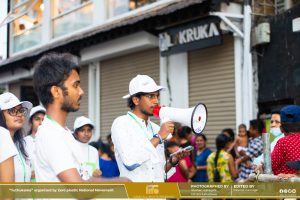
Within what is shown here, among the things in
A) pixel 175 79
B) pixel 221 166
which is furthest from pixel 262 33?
pixel 221 166

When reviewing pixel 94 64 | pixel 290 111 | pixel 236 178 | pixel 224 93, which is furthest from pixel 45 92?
pixel 94 64

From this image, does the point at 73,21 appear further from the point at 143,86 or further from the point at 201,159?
the point at 143,86

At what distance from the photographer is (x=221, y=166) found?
23.4 ft

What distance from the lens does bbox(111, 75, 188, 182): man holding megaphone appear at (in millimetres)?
3797

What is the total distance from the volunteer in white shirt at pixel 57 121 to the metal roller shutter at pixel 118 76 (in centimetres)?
908

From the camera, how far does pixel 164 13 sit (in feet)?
33.2

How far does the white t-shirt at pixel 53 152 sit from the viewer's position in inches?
92.6

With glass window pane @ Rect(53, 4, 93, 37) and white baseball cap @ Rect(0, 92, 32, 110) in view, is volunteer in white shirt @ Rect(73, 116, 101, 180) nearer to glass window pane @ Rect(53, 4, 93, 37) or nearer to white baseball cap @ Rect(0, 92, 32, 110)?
white baseball cap @ Rect(0, 92, 32, 110)

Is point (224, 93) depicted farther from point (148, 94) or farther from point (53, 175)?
point (53, 175)

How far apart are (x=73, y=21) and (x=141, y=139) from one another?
39.3 ft

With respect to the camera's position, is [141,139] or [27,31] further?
[27,31]

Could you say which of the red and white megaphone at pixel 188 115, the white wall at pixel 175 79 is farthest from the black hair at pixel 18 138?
the white wall at pixel 175 79

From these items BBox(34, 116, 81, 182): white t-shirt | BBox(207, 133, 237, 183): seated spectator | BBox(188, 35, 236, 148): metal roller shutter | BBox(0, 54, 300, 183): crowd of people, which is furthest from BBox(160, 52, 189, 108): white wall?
BBox(34, 116, 81, 182): white t-shirt

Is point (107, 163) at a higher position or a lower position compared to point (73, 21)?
lower
